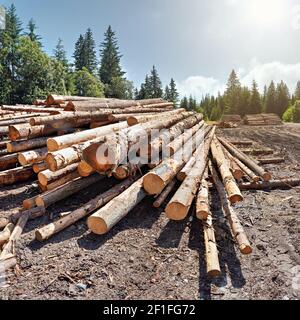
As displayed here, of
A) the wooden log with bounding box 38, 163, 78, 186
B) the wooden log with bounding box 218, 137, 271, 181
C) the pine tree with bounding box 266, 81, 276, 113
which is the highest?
the pine tree with bounding box 266, 81, 276, 113

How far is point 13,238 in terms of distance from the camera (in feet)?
13.9

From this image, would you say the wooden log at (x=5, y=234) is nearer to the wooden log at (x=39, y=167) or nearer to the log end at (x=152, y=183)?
the wooden log at (x=39, y=167)

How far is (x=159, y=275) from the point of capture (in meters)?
3.67

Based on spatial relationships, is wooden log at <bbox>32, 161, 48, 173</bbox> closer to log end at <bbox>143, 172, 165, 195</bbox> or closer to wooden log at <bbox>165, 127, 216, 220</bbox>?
log end at <bbox>143, 172, 165, 195</bbox>

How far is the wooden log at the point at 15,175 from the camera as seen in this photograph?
6292mm

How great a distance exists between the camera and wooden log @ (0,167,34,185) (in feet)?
20.6

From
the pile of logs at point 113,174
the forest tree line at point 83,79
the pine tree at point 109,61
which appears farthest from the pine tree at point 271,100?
the pile of logs at point 113,174

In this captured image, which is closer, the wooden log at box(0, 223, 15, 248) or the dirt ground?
the dirt ground

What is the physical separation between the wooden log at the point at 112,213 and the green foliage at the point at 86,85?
4249cm

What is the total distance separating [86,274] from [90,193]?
2.38 m

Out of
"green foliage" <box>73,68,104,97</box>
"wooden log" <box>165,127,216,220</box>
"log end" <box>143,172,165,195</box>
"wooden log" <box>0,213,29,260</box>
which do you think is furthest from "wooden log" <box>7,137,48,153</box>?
"green foliage" <box>73,68,104,97</box>

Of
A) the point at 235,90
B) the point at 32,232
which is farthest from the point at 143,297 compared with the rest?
the point at 235,90

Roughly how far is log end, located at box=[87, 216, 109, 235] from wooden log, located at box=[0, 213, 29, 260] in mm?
1077
